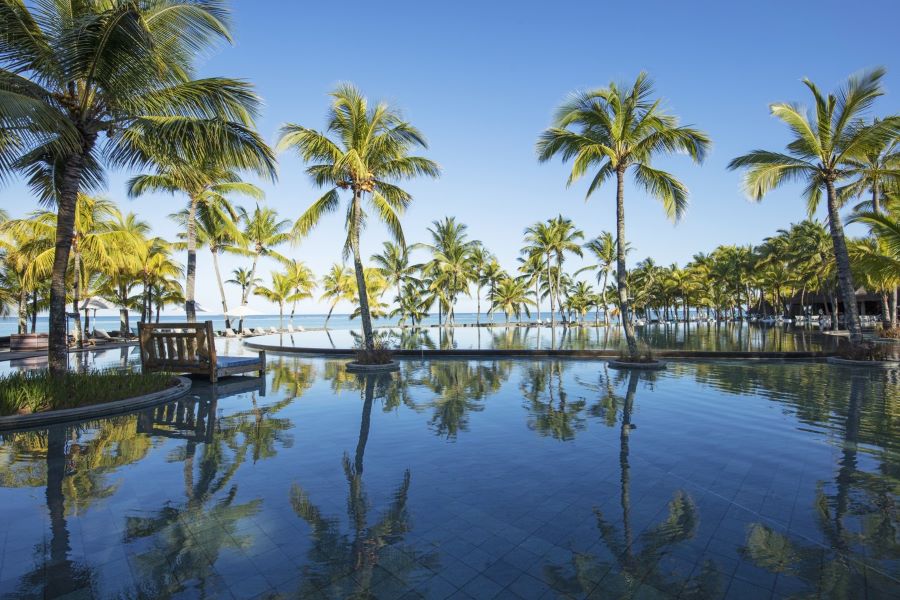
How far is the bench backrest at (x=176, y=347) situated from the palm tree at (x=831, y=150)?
20160 mm

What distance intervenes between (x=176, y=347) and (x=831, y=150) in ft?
78.2

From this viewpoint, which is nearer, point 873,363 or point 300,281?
point 873,363

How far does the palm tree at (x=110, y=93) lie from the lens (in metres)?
8.27

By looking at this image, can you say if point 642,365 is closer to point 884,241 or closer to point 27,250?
point 884,241

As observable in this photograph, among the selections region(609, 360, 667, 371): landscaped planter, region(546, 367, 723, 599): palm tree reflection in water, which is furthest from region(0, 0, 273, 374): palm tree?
region(609, 360, 667, 371): landscaped planter

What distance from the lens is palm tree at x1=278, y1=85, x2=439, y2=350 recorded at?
16078 millimetres

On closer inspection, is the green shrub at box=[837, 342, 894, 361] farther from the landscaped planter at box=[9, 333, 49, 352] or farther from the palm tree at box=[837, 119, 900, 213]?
A: the landscaped planter at box=[9, 333, 49, 352]

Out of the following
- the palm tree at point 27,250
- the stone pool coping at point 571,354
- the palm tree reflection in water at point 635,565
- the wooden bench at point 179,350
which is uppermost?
the palm tree at point 27,250

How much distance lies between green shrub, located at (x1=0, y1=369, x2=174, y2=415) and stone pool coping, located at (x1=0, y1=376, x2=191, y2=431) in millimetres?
236

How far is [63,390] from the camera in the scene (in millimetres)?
8742

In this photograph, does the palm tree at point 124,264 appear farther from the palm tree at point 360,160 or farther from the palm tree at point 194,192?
the palm tree at point 360,160

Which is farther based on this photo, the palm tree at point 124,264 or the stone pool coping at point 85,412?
the palm tree at point 124,264

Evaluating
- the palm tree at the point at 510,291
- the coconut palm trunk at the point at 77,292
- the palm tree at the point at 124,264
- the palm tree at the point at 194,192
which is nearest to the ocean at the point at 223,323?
the palm tree at the point at 510,291

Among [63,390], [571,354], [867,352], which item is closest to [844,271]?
[867,352]
